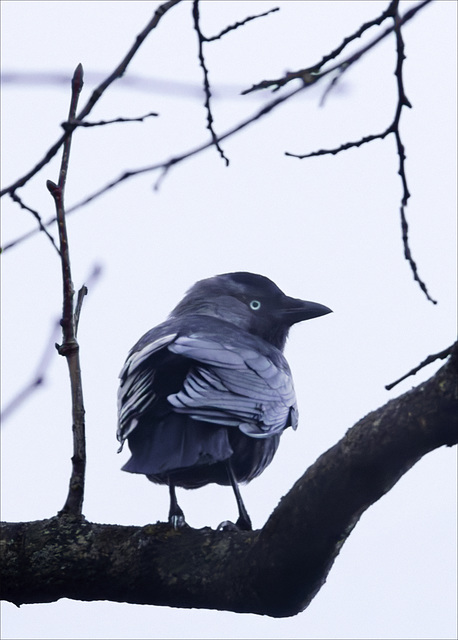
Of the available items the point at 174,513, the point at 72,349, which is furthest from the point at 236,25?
the point at 174,513

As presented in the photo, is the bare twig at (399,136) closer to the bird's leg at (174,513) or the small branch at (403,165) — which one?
the small branch at (403,165)

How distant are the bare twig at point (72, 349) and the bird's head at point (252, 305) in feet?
7.23

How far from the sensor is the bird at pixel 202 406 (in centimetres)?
387

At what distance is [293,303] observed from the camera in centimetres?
578

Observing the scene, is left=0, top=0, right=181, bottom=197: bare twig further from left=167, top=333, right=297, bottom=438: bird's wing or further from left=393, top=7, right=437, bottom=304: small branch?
left=167, top=333, right=297, bottom=438: bird's wing

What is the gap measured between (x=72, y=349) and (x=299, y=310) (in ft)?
8.59

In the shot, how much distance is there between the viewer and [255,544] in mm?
3018

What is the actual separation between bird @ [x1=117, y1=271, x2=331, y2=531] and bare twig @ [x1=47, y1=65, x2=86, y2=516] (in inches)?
12.1

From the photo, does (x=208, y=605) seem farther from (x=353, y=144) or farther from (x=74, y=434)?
(x=353, y=144)

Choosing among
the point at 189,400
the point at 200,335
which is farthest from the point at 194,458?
the point at 200,335


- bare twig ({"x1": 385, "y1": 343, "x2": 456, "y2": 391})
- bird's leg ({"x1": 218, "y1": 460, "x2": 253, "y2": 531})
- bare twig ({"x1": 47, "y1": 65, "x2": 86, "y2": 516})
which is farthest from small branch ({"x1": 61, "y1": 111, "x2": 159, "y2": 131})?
bird's leg ({"x1": 218, "y1": 460, "x2": 253, "y2": 531})

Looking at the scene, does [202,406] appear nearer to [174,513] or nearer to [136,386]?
[136,386]

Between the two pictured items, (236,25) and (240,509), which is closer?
(236,25)

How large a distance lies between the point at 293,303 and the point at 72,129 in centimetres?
375
